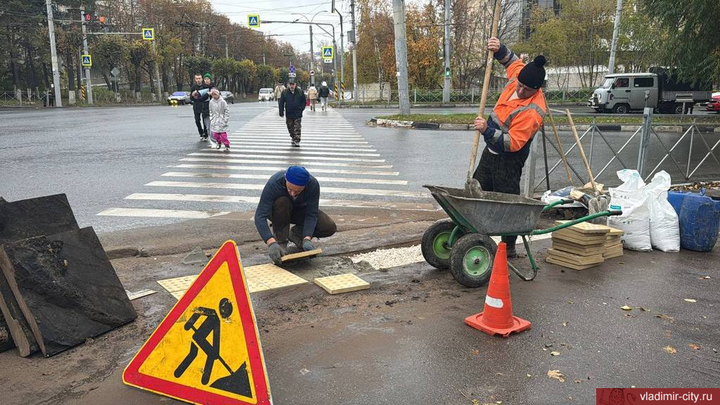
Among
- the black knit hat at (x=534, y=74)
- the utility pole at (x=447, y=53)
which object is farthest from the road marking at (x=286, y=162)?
the utility pole at (x=447, y=53)

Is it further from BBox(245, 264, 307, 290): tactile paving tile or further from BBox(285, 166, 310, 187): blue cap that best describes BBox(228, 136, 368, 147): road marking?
BBox(285, 166, 310, 187): blue cap

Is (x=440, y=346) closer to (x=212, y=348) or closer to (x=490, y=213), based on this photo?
(x=490, y=213)

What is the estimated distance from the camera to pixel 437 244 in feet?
17.1

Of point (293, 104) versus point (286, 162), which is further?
point (293, 104)

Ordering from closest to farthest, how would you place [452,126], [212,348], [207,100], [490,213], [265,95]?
[212,348], [490,213], [207,100], [452,126], [265,95]

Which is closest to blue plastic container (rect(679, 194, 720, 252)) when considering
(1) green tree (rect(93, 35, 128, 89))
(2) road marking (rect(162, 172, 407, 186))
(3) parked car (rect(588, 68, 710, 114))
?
(2) road marking (rect(162, 172, 407, 186))

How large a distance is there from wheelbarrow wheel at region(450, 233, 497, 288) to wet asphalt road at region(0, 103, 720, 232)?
124 inches

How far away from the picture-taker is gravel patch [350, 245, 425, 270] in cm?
547

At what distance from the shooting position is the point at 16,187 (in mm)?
8984

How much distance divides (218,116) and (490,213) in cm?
1014

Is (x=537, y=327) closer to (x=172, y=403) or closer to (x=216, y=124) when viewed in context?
(x=172, y=403)

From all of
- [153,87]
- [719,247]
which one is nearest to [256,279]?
[719,247]

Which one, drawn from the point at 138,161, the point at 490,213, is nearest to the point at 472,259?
the point at 490,213

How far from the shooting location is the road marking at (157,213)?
7453mm
